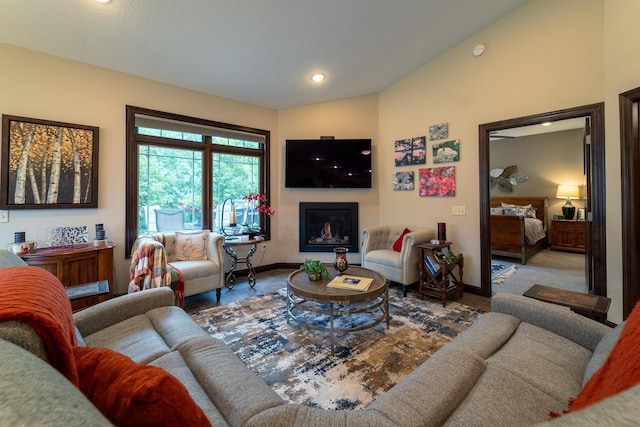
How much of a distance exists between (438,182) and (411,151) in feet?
2.17

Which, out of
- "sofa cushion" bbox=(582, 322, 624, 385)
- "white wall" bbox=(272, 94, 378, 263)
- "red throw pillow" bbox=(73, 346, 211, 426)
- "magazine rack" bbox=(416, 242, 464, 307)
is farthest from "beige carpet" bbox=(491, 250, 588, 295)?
"red throw pillow" bbox=(73, 346, 211, 426)

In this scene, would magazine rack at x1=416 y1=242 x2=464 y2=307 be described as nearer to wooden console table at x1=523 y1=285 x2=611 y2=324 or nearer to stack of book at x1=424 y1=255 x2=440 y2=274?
stack of book at x1=424 y1=255 x2=440 y2=274

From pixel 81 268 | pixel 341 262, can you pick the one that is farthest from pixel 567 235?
pixel 81 268

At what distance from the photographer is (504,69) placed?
3.26 metres

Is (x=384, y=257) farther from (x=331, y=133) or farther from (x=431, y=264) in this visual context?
(x=331, y=133)

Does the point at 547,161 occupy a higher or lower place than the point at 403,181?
higher

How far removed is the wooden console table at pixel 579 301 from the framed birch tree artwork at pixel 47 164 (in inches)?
176

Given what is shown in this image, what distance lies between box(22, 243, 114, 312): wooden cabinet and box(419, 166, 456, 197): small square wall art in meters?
4.07

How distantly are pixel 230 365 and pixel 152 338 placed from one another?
65 cm

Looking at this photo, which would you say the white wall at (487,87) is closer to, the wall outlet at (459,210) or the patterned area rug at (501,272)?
the wall outlet at (459,210)

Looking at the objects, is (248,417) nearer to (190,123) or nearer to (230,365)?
(230,365)

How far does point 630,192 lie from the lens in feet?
7.61

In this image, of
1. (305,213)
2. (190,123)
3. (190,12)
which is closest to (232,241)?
(305,213)

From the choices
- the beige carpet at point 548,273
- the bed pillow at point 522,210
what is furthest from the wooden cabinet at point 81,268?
the bed pillow at point 522,210
